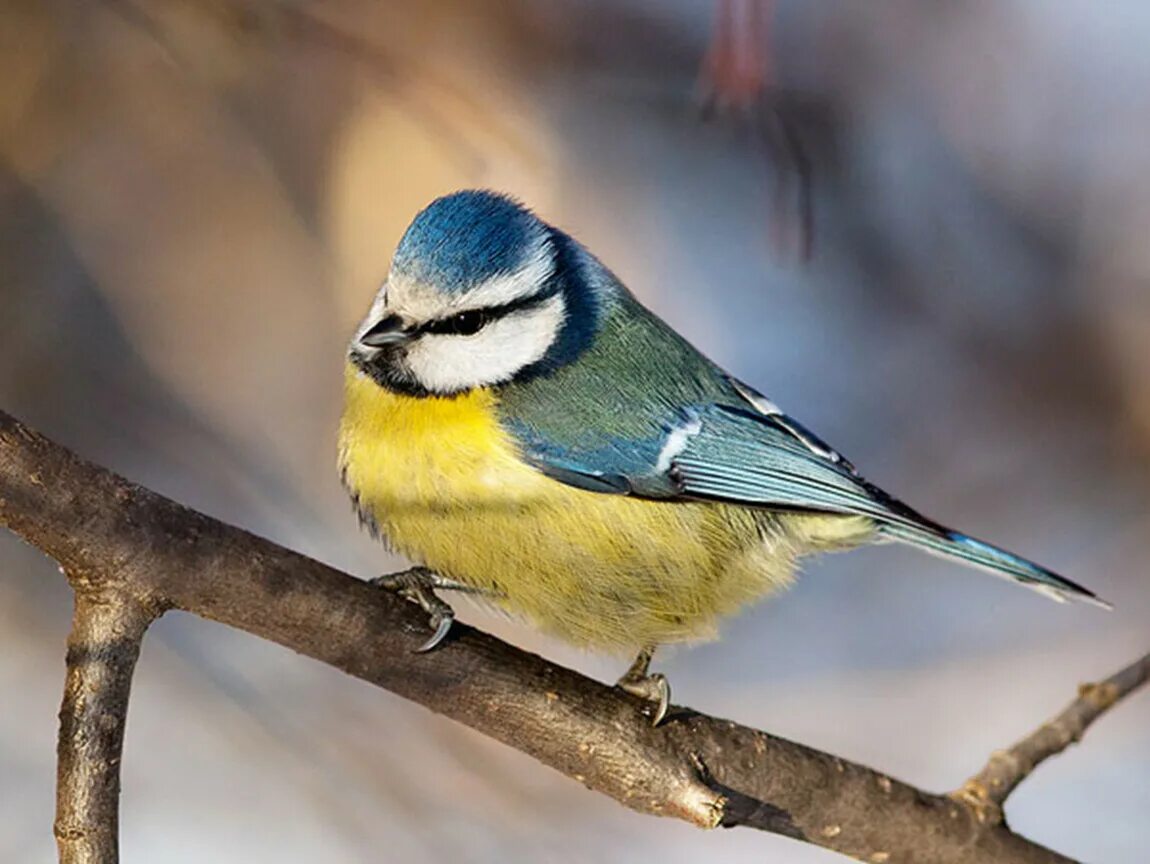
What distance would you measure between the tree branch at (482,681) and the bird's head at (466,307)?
1.18 feet

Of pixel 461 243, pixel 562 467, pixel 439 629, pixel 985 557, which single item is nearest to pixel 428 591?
pixel 439 629

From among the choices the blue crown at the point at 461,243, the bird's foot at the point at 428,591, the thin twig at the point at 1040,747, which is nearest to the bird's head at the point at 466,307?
the blue crown at the point at 461,243

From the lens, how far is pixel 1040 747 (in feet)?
5.05

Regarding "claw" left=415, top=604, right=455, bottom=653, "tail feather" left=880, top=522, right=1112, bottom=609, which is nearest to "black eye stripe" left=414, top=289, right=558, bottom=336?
"claw" left=415, top=604, right=455, bottom=653

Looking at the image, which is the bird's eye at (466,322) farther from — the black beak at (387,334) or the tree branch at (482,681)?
the tree branch at (482,681)

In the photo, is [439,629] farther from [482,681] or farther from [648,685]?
[648,685]

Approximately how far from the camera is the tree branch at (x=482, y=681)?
1002mm

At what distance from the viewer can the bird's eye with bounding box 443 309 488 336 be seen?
4.88 ft

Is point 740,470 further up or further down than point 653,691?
further up

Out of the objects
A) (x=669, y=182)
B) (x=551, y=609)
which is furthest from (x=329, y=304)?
(x=551, y=609)

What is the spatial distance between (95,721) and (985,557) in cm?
100

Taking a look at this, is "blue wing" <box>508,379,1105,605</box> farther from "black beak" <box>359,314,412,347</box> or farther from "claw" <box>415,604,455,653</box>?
"claw" <box>415,604,455,653</box>

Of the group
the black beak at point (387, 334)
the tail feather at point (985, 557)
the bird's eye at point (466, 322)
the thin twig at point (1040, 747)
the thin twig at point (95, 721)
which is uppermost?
the bird's eye at point (466, 322)

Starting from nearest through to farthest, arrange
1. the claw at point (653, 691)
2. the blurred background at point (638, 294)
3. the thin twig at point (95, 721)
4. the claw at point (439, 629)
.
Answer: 1. the thin twig at point (95, 721)
2. the claw at point (439, 629)
3. the claw at point (653, 691)
4. the blurred background at point (638, 294)
